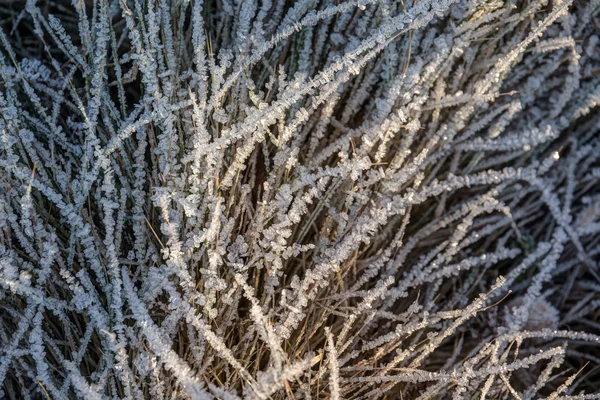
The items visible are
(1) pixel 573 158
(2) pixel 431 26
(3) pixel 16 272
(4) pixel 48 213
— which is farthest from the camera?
(1) pixel 573 158

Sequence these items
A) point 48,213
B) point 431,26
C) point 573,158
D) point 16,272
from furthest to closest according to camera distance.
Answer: point 573,158
point 431,26
point 48,213
point 16,272

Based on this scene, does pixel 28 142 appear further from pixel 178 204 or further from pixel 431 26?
pixel 431 26

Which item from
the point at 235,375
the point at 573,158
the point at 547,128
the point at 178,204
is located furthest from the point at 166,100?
the point at 573,158

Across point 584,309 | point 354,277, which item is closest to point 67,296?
point 354,277

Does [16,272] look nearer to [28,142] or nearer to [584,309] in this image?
[28,142]

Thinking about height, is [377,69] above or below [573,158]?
above

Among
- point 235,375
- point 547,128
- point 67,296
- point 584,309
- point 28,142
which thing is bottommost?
point 584,309

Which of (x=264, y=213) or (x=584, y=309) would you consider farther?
(x=584, y=309)
